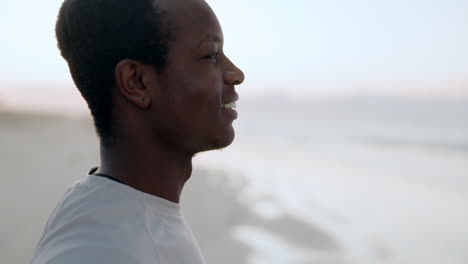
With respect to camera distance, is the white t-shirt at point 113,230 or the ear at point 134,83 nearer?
the white t-shirt at point 113,230

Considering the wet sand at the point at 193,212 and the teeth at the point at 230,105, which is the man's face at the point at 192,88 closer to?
the teeth at the point at 230,105

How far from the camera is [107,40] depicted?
3.14ft

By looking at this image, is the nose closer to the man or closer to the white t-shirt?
the man

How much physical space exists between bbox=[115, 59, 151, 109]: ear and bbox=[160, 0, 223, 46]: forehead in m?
0.11

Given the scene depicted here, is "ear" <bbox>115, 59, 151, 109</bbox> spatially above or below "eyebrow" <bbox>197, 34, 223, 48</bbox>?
below

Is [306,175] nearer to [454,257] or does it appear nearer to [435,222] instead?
[435,222]

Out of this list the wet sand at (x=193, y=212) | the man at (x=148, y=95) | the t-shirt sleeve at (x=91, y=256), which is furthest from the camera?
the wet sand at (x=193, y=212)

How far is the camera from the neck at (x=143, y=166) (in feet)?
3.21

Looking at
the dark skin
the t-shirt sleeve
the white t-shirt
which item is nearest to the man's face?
the dark skin

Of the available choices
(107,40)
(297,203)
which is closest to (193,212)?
(297,203)

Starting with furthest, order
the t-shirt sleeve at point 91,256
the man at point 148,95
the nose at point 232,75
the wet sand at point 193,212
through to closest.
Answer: the wet sand at point 193,212 → the nose at point 232,75 → the man at point 148,95 → the t-shirt sleeve at point 91,256

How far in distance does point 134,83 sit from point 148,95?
37mm

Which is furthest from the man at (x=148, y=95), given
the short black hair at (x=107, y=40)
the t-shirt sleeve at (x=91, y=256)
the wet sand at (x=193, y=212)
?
the wet sand at (x=193, y=212)

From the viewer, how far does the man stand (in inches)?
37.3
